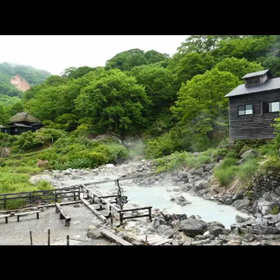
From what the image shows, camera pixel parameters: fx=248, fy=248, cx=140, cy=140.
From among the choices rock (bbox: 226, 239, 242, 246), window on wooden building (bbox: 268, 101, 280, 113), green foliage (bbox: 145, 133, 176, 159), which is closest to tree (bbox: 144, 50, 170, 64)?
green foliage (bbox: 145, 133, 176, 159)

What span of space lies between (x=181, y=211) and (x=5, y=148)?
15.1 metres

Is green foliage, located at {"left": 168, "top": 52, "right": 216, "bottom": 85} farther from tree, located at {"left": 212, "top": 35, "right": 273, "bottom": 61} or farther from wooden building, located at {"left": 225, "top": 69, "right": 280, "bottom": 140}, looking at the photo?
wooden building, located at {"left": 225, "top": 69, "right": 280, "bottom": 140}

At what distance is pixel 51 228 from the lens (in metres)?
5.11

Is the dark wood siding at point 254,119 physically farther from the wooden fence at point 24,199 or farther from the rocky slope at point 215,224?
the wooden fence at point 24,199

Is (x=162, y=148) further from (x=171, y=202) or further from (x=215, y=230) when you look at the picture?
(x=215, y=230)

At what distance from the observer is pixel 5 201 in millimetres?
6594

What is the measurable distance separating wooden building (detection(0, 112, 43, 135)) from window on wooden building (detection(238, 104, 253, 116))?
17539mm

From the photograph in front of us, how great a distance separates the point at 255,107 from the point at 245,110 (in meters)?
0.41

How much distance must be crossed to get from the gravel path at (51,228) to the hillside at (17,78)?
991 inches

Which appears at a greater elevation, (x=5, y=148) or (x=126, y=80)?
(x=126, y=80)

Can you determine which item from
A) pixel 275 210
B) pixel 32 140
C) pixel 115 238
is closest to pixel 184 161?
pixel 275 210
